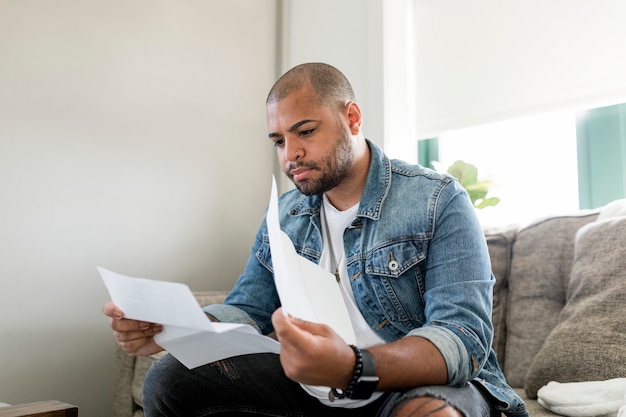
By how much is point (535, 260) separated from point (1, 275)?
5.85 feet

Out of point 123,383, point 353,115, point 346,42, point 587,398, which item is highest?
point 346,42

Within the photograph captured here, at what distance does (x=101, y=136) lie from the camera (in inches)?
90.5

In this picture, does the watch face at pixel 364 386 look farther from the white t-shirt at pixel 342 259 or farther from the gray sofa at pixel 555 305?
the gray sofa at pixel 555 305

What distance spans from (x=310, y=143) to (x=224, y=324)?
517mm

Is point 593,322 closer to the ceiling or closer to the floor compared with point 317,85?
closer to the floor


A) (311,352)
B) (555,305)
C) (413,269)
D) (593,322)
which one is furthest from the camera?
(555,305)

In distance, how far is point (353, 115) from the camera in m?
1.30

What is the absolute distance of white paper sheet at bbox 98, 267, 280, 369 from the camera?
765 mm

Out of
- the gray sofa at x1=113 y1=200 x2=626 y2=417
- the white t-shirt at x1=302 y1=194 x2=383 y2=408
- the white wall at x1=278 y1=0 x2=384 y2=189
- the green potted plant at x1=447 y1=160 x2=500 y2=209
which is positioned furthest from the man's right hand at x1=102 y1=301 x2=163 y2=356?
the white wall at x1=278 y1=0 x2=384 y2=189

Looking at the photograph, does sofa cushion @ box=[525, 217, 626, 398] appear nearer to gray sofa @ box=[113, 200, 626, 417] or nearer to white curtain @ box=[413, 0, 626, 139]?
gray sofa @ box=[113, 200, 626, 417]

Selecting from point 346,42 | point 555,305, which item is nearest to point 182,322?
point 555,305

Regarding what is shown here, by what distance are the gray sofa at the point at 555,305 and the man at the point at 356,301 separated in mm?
385

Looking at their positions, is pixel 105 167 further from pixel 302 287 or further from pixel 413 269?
pixel 302 287

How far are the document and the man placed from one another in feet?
0.16
